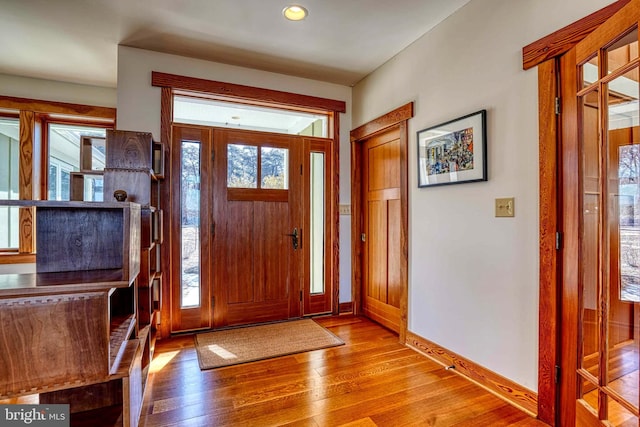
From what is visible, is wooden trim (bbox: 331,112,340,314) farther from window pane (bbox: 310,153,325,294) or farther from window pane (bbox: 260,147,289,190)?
window pane (bbox: 260,147,289,190)

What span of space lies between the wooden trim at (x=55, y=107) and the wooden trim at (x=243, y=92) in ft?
4.05

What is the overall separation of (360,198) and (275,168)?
1.01 m

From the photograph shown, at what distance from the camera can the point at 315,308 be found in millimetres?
3553

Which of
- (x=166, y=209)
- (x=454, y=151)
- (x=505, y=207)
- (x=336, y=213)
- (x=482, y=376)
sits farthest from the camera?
(x=336, y=213)

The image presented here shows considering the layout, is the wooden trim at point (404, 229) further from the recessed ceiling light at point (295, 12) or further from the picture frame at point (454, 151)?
the recessed ceiling light at point (295, 12)

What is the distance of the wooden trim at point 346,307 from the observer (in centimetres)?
363

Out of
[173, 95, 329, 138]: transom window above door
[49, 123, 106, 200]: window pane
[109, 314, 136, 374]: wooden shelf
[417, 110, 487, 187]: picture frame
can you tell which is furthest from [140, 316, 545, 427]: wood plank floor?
[49, 123, 106, 200]: window pane

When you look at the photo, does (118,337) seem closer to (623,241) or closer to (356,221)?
(623,241)

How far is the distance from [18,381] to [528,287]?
2371mm

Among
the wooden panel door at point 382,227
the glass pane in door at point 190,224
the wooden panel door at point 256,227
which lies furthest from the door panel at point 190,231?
the wooden panel door at point 382,227

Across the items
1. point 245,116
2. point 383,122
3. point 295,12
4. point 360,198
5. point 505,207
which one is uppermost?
point 295,12

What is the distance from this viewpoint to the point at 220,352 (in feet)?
8.54

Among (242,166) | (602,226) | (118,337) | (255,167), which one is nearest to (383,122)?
(255,167)

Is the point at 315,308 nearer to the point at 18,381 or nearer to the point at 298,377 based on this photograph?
the point at 298,377
